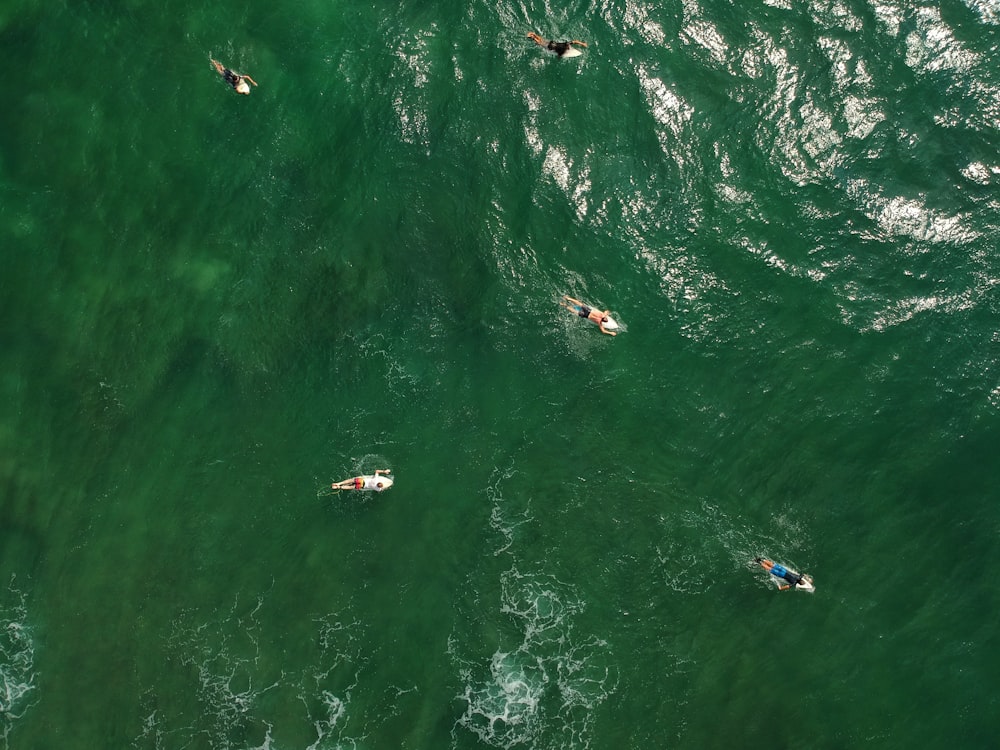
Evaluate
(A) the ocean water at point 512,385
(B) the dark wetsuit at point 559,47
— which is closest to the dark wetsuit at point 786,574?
(A) the ocean water at point 512,385

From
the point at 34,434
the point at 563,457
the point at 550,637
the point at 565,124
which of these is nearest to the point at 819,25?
the point at 565,124

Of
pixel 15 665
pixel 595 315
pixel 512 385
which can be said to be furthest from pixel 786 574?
pixel 15 665

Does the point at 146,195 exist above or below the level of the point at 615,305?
above

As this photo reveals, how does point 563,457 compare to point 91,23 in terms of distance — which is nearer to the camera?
point 563,457

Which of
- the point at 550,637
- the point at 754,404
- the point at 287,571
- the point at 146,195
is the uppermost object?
the point at 146,195

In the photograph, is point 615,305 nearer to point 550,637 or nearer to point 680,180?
point 680,180

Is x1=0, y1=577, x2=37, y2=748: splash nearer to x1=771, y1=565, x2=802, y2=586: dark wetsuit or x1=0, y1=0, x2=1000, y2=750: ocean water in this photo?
x1=0, y1=0, x2=1000, y2=750: ocean water
